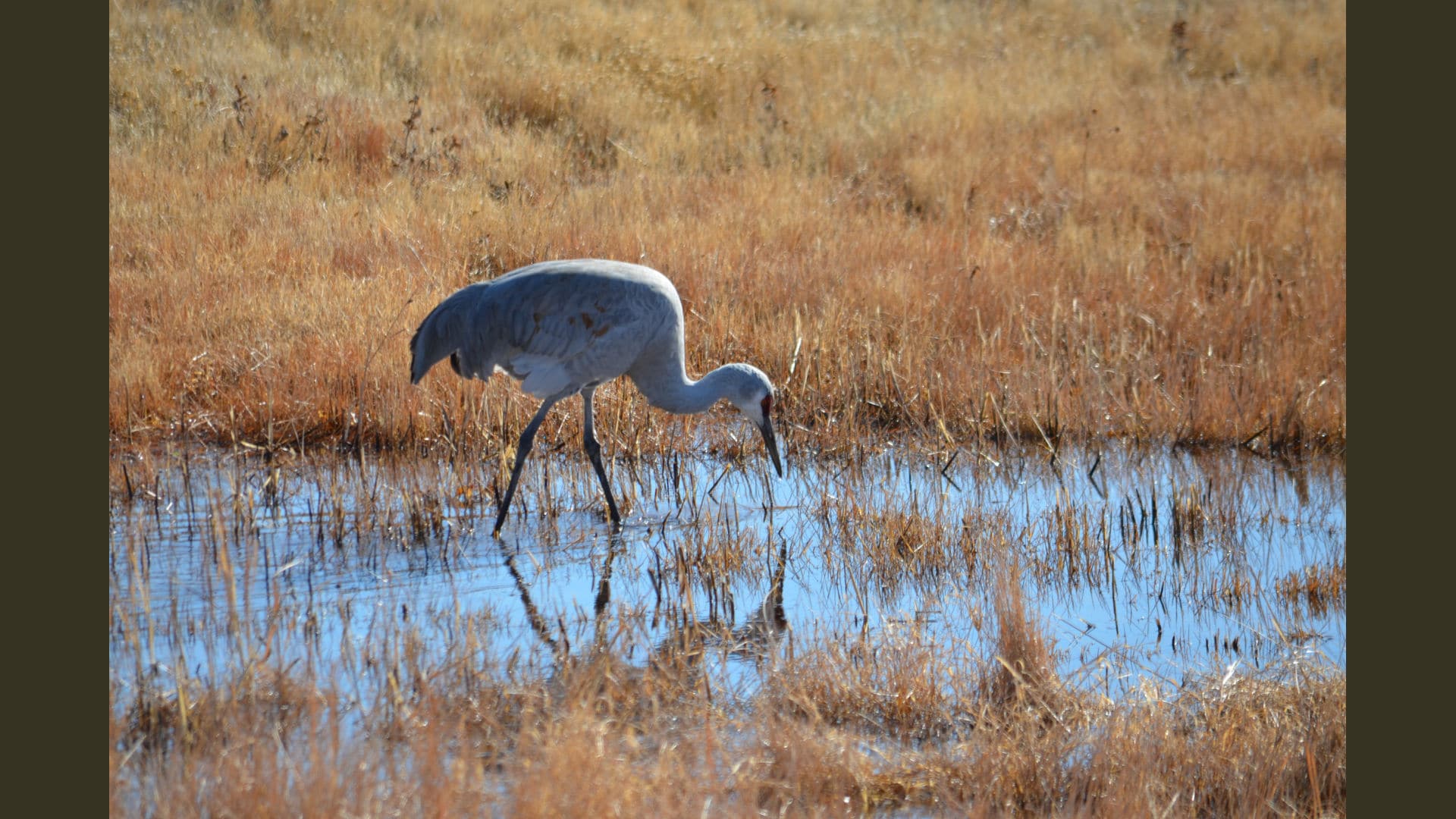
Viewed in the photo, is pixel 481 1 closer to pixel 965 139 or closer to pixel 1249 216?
pixel 965 139

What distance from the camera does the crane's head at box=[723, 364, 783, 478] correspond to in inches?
245

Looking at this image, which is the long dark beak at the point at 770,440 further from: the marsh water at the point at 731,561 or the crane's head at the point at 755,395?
the marsh water at the point at 731,561

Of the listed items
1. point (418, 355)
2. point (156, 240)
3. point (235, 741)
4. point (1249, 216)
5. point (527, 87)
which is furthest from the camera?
point (527, 87)

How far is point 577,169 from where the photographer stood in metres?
11.7

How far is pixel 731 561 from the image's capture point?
550cm

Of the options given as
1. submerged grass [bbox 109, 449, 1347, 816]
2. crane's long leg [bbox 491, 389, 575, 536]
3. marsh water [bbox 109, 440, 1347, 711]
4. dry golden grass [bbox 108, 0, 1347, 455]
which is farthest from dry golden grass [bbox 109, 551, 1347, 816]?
dry golden grass [bbox 108, 0, 1347, 455]

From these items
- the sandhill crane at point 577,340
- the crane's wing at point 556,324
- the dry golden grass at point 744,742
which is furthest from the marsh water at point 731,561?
the crane's wing at point 556,324

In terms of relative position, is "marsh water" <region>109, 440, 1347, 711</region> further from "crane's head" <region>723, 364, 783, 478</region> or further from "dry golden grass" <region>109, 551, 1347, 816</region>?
"crane's head" <region>723, 364, 783, 478</region>

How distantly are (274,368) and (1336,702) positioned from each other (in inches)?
209

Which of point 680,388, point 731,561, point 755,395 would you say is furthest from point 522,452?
point 731,561

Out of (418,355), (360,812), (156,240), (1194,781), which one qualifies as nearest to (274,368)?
(418,355)

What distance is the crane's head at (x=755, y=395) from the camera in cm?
621

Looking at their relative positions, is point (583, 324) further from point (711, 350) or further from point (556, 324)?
point (711, 350)

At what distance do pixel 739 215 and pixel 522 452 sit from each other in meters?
4.27
